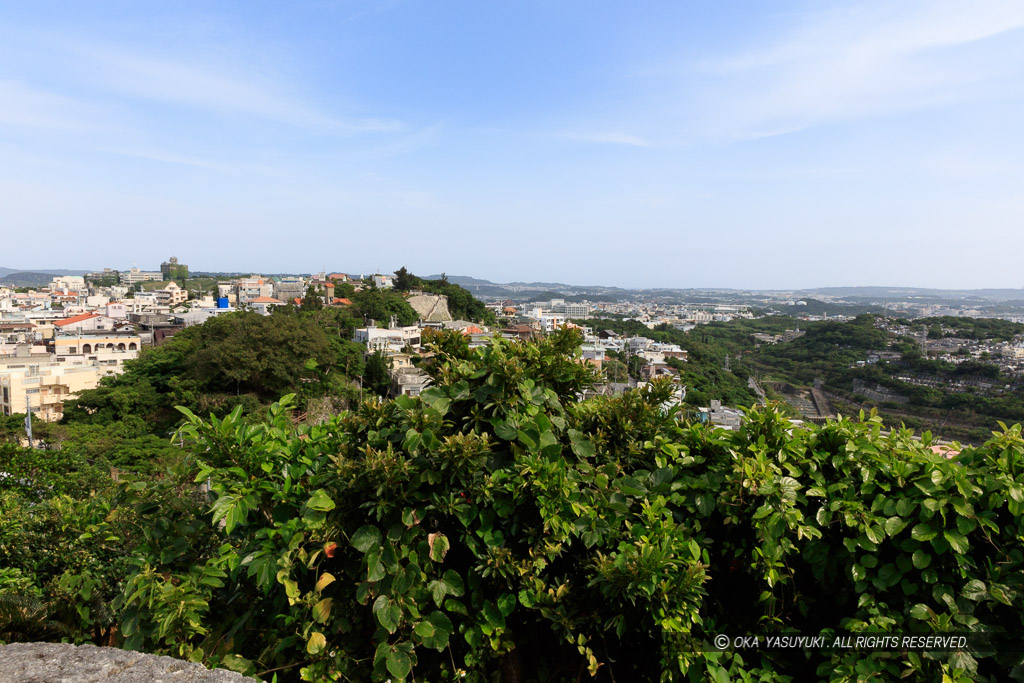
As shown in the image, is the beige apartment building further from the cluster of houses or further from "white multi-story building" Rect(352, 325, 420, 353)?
"white multi-story building" Rect(352, 325, 420, 353)

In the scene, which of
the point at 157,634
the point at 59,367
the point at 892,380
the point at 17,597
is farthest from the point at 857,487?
the point at 59,367

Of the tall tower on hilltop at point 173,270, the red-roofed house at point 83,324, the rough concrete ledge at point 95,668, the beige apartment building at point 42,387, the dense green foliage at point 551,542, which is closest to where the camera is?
the rough concrete ledge at point 95,668

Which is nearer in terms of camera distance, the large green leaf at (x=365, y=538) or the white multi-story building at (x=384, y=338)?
the large green leaf at (x=365, y=538)

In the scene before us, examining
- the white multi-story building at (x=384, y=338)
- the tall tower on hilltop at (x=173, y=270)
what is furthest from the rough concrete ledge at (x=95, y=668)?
the tall tower on hilltop at (x=173, y=270)

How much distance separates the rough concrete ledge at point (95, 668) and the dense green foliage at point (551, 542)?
135mm

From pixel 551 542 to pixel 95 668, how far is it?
1.25 m

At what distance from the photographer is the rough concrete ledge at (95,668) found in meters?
1.42

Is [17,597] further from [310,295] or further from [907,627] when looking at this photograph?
[310,295]

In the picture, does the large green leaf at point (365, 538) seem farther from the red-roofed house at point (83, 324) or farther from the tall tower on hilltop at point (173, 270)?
the tall tower on hilltop at point (173, 270)

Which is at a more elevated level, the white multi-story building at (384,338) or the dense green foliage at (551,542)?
the dense green foliage at (551,542)

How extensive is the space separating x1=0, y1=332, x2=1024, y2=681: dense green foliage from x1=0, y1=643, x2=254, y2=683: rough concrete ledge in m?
0.14

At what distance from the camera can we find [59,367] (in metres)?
29.2

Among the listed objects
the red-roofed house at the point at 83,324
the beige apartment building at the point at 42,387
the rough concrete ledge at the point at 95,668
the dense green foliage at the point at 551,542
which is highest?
the dense green foliage at the point at 551,542

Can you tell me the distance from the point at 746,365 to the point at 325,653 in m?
58.8
